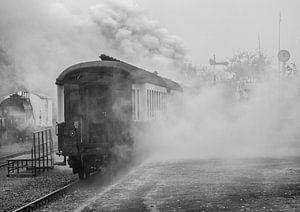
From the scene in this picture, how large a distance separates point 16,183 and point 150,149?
5970mm

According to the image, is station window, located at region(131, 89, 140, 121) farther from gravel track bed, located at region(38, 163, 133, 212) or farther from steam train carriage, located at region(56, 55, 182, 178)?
gravel track bed, located at region(38, 163, 133, 212)

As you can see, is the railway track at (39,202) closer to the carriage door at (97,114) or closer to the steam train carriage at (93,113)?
the steam train carriage at (93,113)

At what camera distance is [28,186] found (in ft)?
42.7

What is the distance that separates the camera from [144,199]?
9.52 m

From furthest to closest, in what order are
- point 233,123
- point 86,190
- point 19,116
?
point 19,116, point 233,123, point 86,190

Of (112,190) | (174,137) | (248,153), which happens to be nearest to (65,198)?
(112,190)

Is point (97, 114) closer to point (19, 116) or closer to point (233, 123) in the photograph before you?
point (233, 123)

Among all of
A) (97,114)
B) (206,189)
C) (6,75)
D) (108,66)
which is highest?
(6,75)

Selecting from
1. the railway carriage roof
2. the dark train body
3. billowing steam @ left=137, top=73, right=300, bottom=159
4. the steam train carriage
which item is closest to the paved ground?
the steam train carriage

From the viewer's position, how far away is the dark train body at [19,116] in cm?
2803

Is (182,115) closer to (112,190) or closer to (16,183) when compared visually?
(16,183)

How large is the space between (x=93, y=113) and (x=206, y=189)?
4463mm

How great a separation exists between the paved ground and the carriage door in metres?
1.40

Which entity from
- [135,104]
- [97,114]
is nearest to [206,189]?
[97,114]
